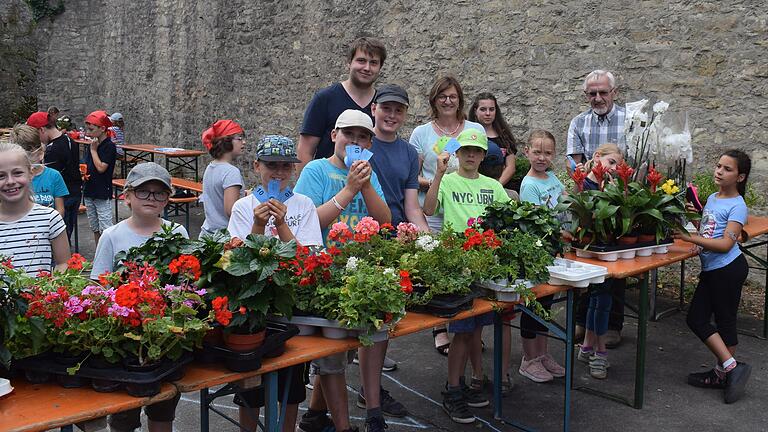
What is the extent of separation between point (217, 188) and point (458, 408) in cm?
228

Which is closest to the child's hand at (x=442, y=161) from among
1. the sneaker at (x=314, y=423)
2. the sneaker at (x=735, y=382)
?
the sneaker at (x=314, y=423)

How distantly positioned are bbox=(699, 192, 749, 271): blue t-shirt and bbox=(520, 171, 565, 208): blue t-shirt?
0.96 metres

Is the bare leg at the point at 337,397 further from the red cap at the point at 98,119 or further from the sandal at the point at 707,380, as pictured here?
the red cap at the point at 98,119

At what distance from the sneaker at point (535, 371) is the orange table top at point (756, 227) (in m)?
1.79

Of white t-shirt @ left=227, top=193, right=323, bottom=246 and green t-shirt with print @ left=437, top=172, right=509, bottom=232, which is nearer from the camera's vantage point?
white t-shirt @ left=227, top=193, right=323, bottom=246

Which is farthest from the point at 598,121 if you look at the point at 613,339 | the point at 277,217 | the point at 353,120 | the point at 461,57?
the point at 461,57

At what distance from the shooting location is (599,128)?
5883 mm

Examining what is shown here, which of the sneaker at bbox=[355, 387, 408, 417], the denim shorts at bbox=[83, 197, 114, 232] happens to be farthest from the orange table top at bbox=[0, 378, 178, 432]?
the denim shorts at bbox=[83, 197, 114, 232]

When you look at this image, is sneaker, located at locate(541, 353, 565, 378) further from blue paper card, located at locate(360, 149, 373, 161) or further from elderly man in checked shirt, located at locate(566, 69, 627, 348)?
blue paper card, located at locate(360, 149, 373, 161)

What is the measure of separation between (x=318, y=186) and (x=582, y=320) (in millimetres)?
2632

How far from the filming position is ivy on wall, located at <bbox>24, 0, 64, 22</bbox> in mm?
21328

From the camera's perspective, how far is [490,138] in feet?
20.4

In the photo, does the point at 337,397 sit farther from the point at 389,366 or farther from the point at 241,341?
the point at 389,366

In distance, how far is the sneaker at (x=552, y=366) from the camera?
17.0 feet
